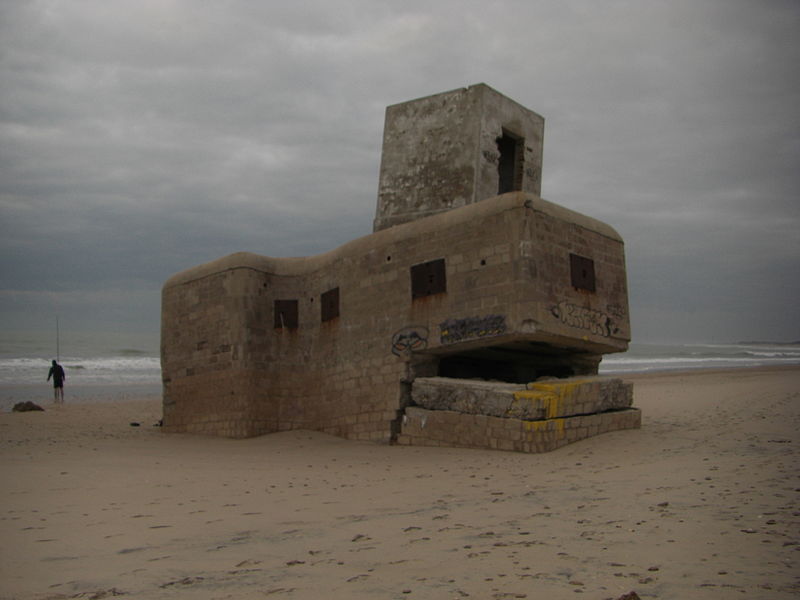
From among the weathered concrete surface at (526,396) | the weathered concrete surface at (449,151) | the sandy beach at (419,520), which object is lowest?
the sandy beach at (419,520)

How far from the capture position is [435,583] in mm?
4605

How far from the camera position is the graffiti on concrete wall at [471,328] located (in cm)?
1136

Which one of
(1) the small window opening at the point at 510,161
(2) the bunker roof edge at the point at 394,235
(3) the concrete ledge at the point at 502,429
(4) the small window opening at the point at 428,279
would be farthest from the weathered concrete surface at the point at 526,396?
(1) the small window opening at the point at 510,161

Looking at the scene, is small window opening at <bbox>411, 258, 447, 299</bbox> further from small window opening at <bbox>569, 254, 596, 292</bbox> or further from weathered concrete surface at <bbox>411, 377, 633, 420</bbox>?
small window opening at <bbox>569, 254, 596, 292</bbox>

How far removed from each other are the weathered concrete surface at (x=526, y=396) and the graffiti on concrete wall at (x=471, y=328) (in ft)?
2.36

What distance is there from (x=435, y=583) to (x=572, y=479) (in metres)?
4.17

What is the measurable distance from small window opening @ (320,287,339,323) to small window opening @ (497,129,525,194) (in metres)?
4.18

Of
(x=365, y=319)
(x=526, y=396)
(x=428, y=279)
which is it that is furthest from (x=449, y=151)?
(x=526, y=396)

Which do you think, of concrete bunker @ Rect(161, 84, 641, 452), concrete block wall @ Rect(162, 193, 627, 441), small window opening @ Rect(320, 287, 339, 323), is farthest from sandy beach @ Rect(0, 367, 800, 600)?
small window opening @ Rect(320, 287, 339, 323)

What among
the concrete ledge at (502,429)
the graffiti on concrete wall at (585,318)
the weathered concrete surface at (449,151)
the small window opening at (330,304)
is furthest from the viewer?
the small window opening at (330,304)

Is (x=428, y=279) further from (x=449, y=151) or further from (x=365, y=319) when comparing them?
(x=449, y=151)

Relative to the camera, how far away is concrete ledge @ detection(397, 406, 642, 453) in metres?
10.7

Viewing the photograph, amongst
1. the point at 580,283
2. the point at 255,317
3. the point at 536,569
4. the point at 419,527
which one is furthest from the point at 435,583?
the point at 255,317

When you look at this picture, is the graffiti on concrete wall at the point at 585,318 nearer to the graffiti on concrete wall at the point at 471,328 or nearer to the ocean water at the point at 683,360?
the graffiti on concrete wall at the point at 471,328
